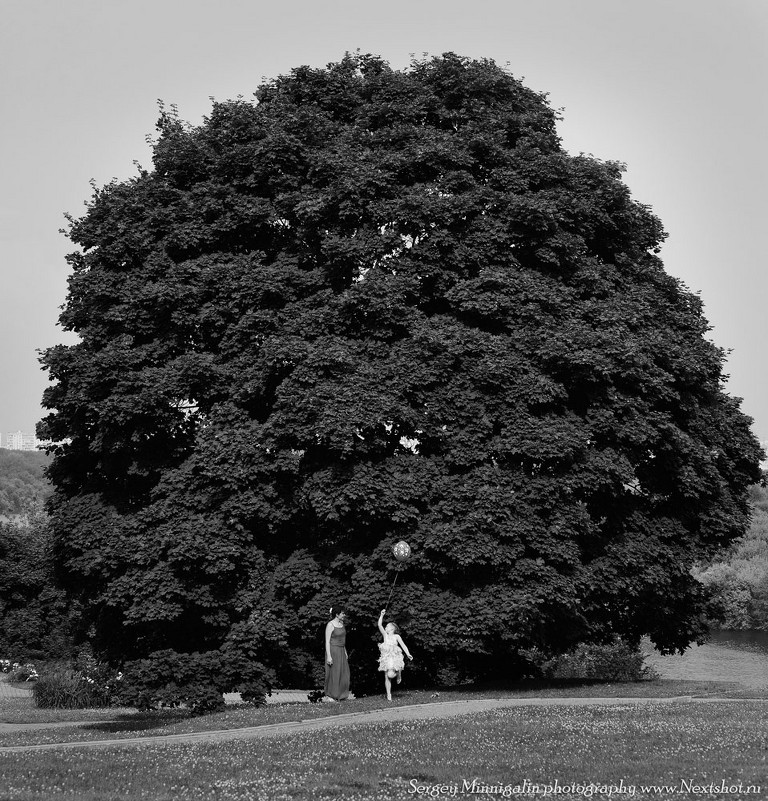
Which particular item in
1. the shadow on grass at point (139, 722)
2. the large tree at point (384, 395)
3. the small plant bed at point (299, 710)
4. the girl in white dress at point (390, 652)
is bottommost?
the shadow on grass at point (139, 722)

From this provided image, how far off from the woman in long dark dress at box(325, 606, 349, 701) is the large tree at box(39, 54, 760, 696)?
640mm

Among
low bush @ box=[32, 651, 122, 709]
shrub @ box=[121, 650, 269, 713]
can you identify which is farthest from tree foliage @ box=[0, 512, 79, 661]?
shrub @ box=[121, 650, 269, 713]

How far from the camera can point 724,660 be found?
57.0 m

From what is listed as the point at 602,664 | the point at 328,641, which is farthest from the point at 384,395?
the point at 602,664

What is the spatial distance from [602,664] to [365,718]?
1059 inches

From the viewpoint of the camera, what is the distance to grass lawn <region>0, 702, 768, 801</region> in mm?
12477

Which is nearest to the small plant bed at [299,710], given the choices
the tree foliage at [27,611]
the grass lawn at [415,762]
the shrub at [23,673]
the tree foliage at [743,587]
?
the grass lawn at [415,762]

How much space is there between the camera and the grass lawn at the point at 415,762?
40.9 ft

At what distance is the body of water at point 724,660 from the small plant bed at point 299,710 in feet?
83.8

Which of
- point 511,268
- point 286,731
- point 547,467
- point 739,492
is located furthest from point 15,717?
point 739,492

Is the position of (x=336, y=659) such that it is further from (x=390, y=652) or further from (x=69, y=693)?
(x=69, y=693)

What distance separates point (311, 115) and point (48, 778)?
757 inches

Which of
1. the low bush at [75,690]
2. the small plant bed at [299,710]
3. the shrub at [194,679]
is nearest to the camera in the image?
the small plant bed at [299,710]

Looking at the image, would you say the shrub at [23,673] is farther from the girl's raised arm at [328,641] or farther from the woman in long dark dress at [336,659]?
the girl's raised arm at [328,641]
